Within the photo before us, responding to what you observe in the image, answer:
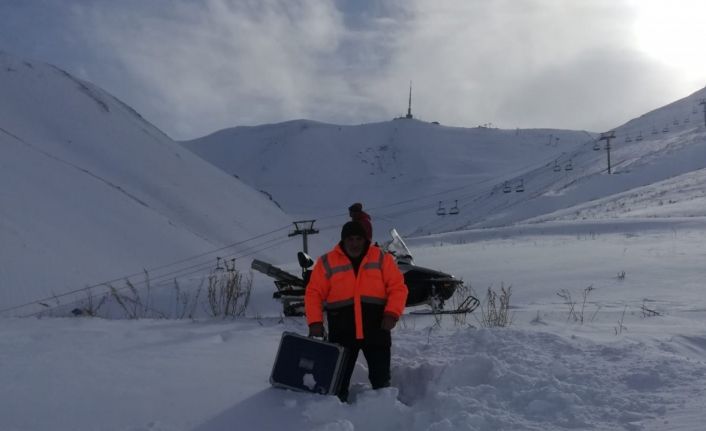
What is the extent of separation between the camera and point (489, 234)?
20.7 meters

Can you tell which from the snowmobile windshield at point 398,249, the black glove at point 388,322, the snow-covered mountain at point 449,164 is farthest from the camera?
the snow-covered mountain at point 449,164

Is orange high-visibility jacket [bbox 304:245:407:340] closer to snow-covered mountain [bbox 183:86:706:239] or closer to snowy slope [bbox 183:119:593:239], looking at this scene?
snow-covered mountain [bbox 183:86:706:239]

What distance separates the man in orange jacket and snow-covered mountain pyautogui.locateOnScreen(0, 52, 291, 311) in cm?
1353

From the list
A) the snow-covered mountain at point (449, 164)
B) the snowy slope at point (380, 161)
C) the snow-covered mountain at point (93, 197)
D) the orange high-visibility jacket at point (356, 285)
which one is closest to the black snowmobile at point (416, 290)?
the orange high-visibility jacket at point (356, 285)

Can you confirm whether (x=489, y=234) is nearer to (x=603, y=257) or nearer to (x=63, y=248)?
(x=603, y=257)

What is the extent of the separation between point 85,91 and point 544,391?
1641 inches

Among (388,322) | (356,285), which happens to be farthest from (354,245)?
(388,322)

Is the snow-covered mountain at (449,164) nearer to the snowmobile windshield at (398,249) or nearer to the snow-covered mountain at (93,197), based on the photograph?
the snow-covered mountain at (93,197)

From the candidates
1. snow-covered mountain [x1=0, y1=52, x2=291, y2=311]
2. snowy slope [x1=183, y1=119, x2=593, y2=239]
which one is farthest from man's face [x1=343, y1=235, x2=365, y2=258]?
snowy slope [x1=183, y1=119, x2=593, y2=239]

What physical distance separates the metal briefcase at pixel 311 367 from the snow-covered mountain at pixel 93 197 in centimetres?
1356

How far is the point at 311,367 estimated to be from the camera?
3.98 meters

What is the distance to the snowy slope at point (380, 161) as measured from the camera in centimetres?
7675

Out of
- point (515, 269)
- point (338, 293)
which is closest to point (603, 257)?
point (515, 269)

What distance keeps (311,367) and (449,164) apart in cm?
8674
